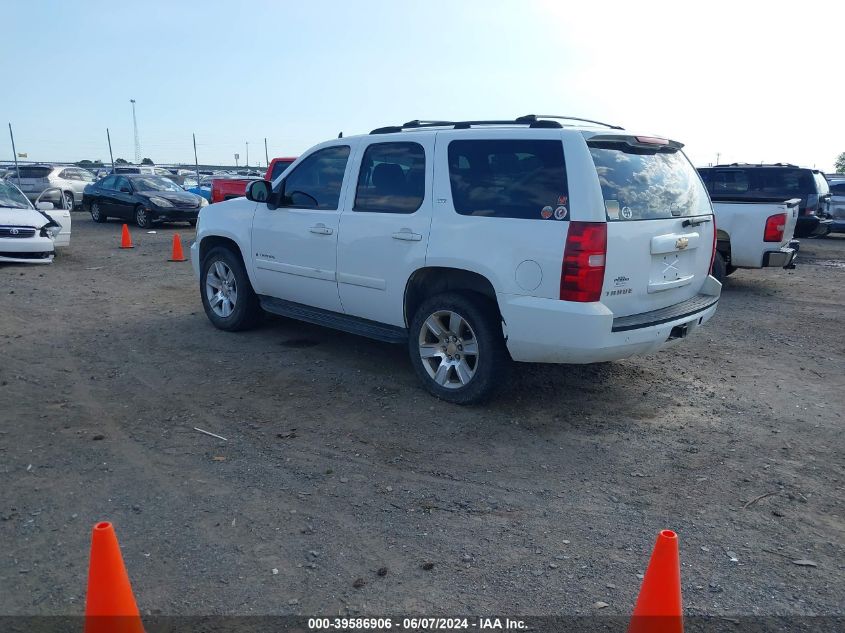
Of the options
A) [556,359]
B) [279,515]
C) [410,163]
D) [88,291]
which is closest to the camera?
[279,515]

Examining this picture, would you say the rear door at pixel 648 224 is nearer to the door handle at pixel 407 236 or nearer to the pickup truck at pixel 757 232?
the door handle at pixel 407 236

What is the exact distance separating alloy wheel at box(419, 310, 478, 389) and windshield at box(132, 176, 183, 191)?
1655cm

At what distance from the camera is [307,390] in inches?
222

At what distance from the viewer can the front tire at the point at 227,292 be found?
7109mm

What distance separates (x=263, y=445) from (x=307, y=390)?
1.11 meters

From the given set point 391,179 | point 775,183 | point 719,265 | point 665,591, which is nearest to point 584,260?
point 391,179

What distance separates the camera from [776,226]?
969 centimetres

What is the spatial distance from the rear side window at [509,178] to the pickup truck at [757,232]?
628 cm

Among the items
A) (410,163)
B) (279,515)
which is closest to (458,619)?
(279,515)

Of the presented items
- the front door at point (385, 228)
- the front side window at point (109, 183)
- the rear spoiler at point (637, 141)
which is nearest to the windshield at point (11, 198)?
the front side window at point (109, 183)

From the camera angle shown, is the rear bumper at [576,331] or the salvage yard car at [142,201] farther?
the salvage yard car at [142,201]

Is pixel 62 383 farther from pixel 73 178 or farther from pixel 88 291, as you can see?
pixel 73 178

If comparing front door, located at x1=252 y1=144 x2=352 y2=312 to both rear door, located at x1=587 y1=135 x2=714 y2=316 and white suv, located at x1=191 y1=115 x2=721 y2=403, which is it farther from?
rear door, located at x1=587 y1=135 x2=714 y2=316

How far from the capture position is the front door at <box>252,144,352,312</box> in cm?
604
